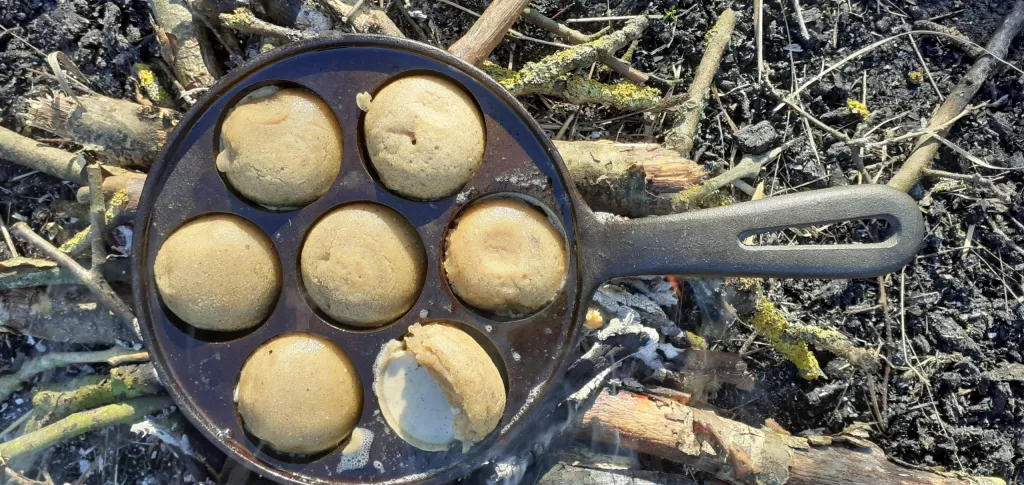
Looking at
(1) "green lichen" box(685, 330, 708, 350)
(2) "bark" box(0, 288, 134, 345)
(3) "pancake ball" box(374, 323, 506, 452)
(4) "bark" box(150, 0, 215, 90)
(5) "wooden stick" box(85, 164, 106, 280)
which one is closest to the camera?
(3) "pancake ball" box(374, 323, 506, 452)

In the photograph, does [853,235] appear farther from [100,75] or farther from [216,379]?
[100,75]

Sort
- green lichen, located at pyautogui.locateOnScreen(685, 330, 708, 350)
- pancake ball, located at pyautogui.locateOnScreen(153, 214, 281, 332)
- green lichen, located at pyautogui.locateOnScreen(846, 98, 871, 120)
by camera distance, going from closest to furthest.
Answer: pancake ball, located at pyautogui.locateOnScreen(153, 214, 281, 332) < green lichen, located at pyautogui.locateOnScreen(685, 330, 708, 350) < green lichen, located at pyautogui.locateOnScreen(846, 98, 871, 120)

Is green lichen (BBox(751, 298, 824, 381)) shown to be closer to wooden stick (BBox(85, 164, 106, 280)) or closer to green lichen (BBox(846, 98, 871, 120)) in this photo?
green lichen (BBox(846, 98, 871, 120))

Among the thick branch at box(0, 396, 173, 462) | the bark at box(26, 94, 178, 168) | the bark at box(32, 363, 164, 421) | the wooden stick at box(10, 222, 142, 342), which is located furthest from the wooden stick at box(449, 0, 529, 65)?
the thick branch at box(0, 396, 173, 462)

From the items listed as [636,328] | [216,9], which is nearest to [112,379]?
[216,9]

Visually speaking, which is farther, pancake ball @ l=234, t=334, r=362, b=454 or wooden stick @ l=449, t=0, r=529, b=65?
wooden stick @ l=449, t=0, r=529, b=65

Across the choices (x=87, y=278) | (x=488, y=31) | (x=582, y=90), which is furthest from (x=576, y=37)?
(x=87, y=278)

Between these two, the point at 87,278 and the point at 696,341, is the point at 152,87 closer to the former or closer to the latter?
the point at 87,278
